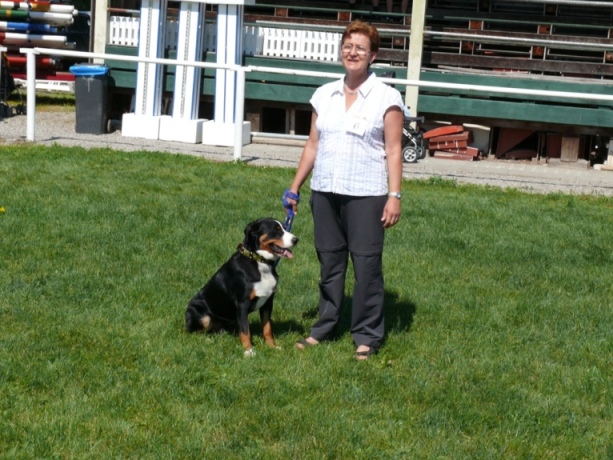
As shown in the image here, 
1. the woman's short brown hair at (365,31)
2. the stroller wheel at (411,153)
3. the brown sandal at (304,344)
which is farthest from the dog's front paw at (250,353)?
the stroller wheel at (411,153)

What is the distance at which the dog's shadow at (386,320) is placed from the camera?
23.5ft

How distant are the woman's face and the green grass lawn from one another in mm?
1736

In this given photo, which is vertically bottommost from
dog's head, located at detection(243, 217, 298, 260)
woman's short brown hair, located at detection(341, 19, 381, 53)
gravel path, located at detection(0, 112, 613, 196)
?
gravel path, located at detection(0, 112, 613, 196)

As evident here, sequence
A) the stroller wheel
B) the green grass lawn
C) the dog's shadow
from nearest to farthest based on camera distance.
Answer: the green grass lawn
the dog's shadow
the stroller wheel

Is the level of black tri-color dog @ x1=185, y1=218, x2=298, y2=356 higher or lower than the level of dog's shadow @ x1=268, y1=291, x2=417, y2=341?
higher

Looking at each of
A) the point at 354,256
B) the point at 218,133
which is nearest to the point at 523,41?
the point at 218,133

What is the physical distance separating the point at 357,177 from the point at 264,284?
2.77 ft

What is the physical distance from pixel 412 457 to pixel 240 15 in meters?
13.0

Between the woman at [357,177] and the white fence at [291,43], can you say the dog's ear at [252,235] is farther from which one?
the white fence at [291,43]

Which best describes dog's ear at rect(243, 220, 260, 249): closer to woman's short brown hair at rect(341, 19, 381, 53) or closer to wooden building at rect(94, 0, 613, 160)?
woman's short brown hair at rect(341, 19, 381, 53)

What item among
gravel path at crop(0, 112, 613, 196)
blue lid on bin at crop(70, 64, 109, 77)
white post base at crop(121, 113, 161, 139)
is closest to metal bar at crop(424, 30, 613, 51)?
gravel path at crop(0, 112, 613, 196)

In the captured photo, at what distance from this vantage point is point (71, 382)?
582 centimetres

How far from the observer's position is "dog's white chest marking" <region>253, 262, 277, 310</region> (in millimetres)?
6445

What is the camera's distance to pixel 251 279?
644cm
